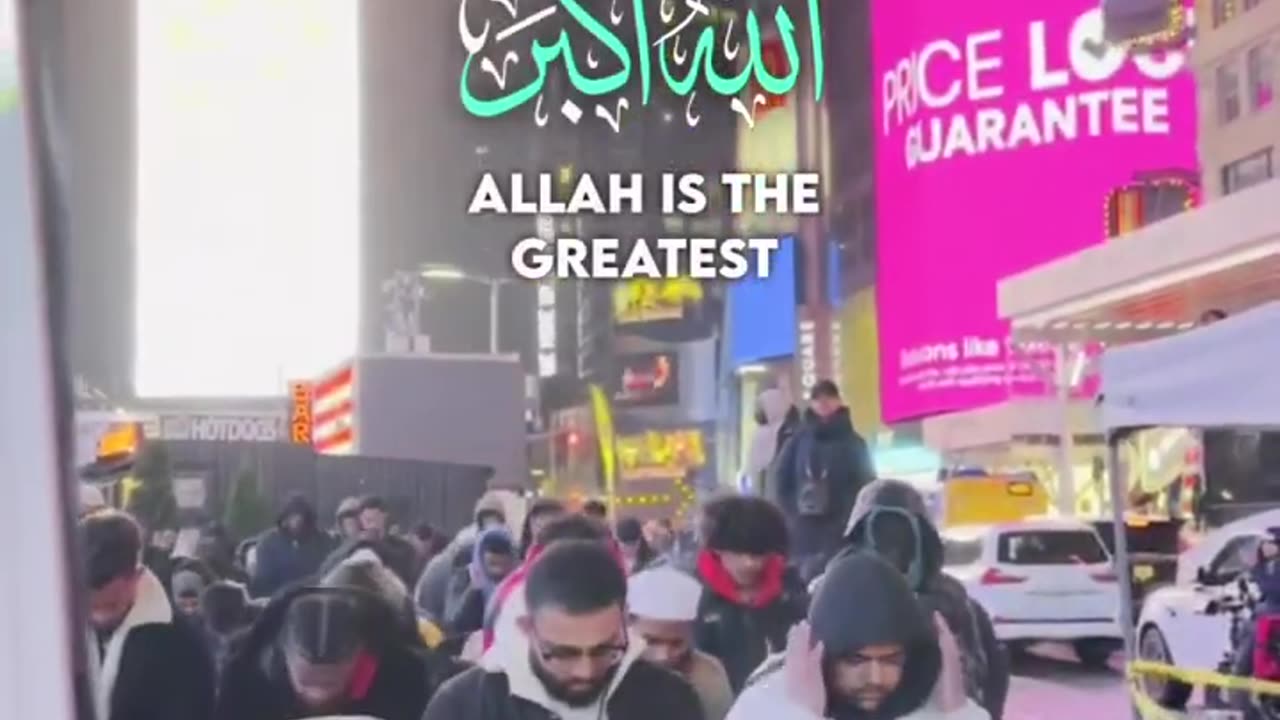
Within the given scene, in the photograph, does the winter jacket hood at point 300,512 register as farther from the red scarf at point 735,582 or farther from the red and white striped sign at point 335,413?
the red scarf at point 735,582

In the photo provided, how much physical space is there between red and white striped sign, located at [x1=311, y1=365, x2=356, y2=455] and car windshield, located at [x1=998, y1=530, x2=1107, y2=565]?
3.10ft

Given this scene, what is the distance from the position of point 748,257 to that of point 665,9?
0.39 metres

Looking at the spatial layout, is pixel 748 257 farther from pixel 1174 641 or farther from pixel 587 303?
pixel 1174 641

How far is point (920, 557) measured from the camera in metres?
2.69

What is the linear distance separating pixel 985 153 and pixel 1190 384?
55 centimetres

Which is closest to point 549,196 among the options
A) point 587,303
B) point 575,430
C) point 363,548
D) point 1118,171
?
point 587,303

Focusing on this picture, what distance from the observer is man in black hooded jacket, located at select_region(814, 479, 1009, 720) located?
2.68m

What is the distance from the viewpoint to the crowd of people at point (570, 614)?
2.61 meters

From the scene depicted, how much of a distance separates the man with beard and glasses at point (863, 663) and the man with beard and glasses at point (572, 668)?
13 cm

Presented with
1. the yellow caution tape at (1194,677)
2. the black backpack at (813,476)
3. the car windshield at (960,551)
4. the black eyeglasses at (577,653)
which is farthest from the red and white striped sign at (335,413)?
the yellow caution tape at (1194,677)

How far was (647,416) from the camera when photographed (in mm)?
2686

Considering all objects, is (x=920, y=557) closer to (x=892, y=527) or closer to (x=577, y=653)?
(x=892, y=527)

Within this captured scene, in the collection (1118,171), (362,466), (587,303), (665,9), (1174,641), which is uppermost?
(665,9)

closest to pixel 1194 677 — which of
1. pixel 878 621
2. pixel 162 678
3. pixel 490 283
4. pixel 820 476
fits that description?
pixel 878 621
